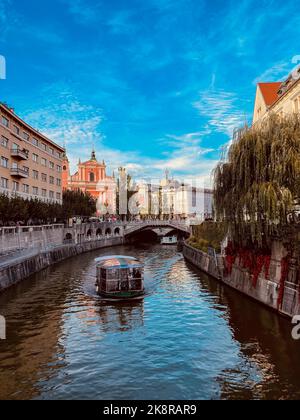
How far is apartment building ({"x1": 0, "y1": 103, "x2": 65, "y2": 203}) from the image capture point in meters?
52.9

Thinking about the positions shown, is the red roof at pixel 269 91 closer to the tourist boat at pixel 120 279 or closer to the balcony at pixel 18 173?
the tourist boat at pixel 120 279

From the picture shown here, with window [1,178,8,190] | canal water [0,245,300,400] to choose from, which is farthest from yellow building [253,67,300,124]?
window [1,178,8,190]

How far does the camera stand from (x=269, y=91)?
160ft

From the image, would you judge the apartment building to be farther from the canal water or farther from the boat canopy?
the canal water

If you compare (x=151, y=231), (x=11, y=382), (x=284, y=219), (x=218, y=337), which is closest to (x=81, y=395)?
(x=11, y=382)

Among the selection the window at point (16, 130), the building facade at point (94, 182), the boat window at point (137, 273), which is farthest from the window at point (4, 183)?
the building facade at point (94, 182)

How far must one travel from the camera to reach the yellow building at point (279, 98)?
36669 millimetres

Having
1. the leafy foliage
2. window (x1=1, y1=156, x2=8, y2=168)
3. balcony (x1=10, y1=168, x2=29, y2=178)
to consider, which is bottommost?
Answer: the leafy foliage

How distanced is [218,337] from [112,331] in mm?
5535

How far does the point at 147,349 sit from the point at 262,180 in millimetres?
12299

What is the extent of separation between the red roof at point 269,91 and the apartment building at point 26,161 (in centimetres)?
3594

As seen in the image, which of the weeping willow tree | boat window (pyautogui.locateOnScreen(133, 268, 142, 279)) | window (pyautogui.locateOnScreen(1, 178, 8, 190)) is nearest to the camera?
the weeping willow tree

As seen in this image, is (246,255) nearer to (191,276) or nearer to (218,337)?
(218,337)

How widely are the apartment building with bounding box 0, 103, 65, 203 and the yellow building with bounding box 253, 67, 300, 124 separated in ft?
117
